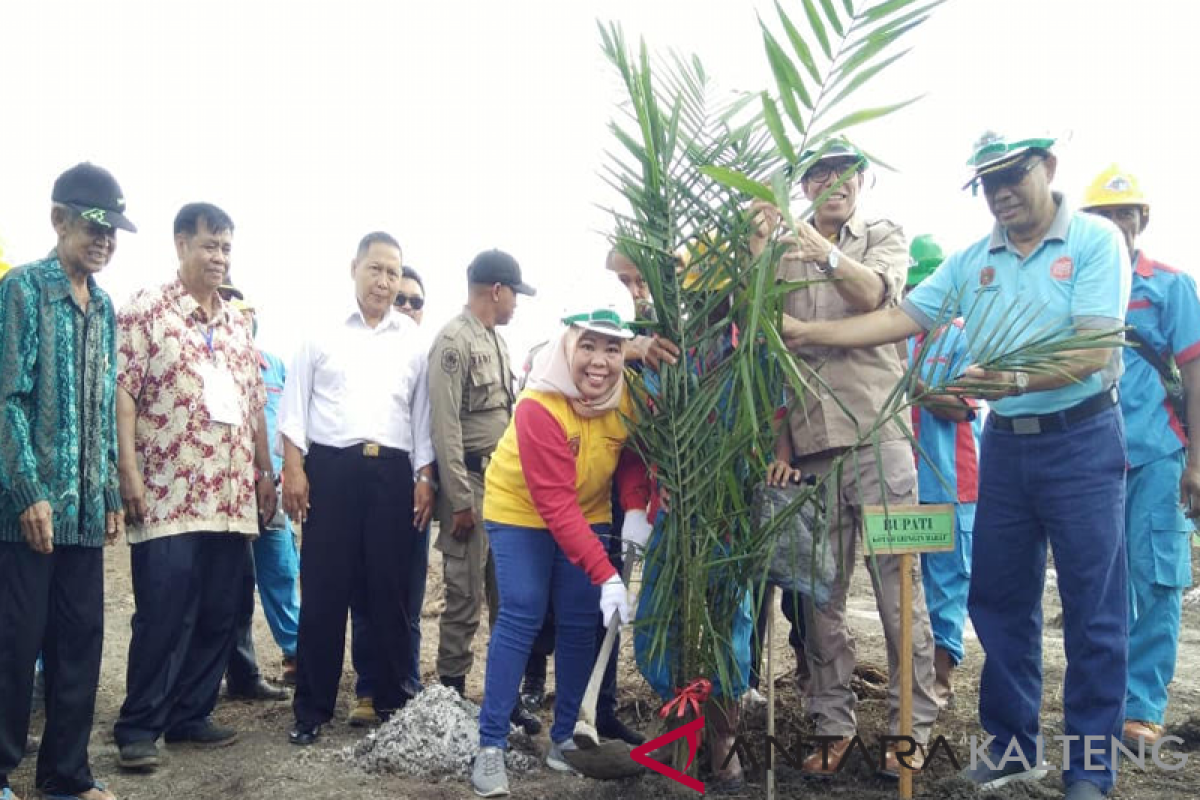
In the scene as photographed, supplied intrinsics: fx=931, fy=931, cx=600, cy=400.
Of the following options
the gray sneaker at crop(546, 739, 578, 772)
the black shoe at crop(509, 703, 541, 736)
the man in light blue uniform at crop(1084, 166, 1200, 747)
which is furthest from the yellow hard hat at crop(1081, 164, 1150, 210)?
the black shoe at crop(509, 703, 541, 736)

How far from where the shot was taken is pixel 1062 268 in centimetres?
302

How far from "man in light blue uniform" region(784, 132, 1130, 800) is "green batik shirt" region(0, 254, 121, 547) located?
244 centimetres

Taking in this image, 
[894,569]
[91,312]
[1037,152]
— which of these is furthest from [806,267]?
[91,312]

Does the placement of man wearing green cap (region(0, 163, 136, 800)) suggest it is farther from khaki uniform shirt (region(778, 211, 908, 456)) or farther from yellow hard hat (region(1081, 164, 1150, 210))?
yellow hard hat (region(1081, 164, 1150, 210))

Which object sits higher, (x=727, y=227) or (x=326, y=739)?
(x=727, y=227)

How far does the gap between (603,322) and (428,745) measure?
172 cm

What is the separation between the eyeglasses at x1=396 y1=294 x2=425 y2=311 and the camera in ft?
18.0

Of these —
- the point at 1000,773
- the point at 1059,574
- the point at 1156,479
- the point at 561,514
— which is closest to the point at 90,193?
the point at 561,514

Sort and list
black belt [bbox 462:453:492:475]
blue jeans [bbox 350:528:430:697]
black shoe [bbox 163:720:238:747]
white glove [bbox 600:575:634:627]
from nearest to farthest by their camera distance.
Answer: white glove [bbox 600:575:634:627]
black shoe [bbox 163:720:238:747]
blue jeans [bbox 350:528:430:697]
black belt [bbox 462:453:492:475]

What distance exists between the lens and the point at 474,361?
4.34 meters

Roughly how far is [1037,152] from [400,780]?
121 inches

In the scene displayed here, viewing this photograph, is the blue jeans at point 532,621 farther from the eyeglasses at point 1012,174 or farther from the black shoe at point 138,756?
the eyeglasses at point 1012,174

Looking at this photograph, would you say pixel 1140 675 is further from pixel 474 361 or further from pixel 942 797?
pixel 474 361

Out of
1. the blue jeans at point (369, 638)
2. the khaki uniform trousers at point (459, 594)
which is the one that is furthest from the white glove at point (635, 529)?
the blue jeans at point (369, 638)
